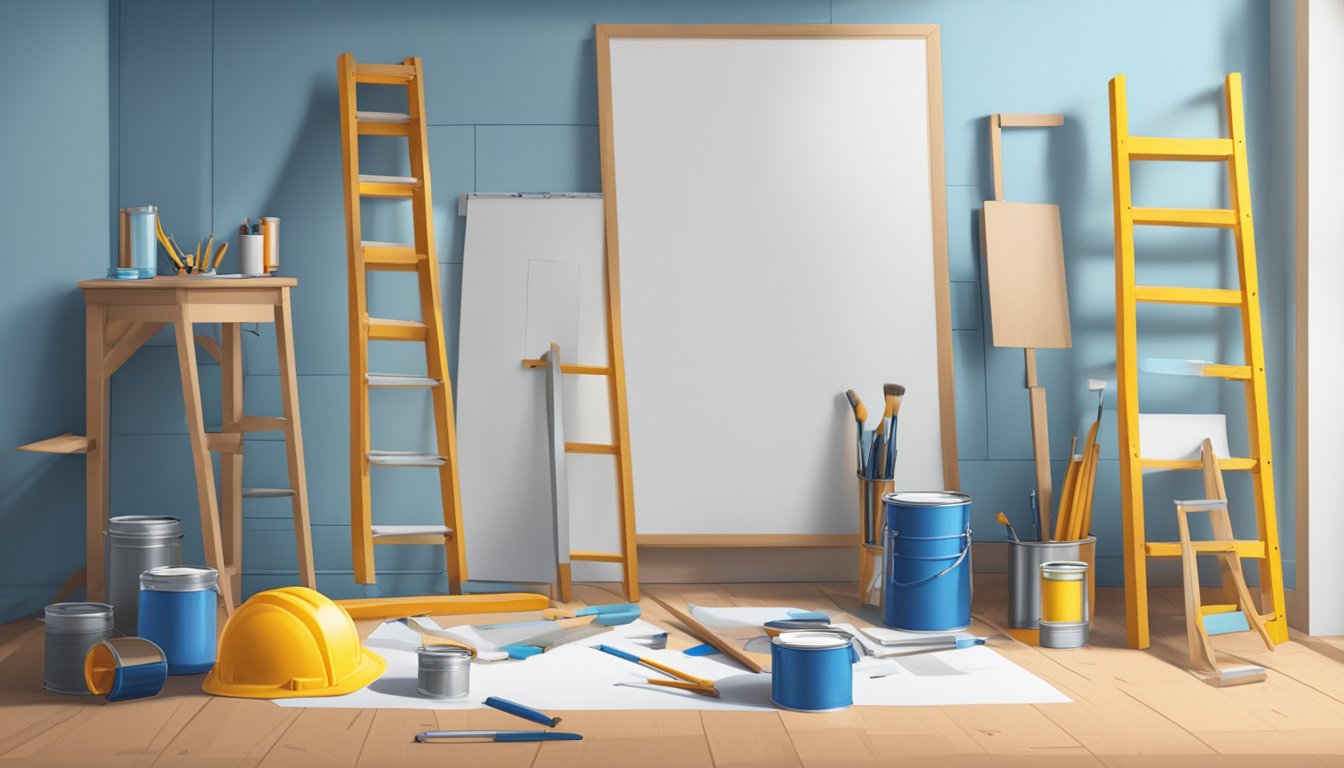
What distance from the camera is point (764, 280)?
4.42 metres

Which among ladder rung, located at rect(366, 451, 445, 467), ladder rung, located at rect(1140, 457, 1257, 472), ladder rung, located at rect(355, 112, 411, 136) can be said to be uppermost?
ladder rung, located at rect(355, 112, 411, 136)

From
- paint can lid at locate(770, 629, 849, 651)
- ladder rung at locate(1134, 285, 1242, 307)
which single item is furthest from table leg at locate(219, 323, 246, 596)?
ladder rung at locate(1134, 285, 1242, 307)

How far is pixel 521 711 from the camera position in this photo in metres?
2.83

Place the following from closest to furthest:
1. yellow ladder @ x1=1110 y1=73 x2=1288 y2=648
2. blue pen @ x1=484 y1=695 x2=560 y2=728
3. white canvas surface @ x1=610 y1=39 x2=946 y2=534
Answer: blue pen @ x1=484 y1=695 x2=560 y2=728
yellow ladder @ x1=1110 y1=73 x2=1288 y2=648
white canvas surface @ x1=610 y1=39 x2=946 y2=534

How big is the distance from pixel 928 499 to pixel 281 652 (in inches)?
79.9

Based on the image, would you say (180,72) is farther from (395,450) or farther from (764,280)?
(764,280)

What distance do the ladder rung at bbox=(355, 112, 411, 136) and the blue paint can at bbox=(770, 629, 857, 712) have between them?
2370mm

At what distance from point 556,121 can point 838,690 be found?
8.00ft

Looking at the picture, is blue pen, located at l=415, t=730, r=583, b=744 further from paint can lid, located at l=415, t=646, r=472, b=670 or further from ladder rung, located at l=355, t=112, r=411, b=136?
ladder rung, located at l=355, t=112, r=411, b=136

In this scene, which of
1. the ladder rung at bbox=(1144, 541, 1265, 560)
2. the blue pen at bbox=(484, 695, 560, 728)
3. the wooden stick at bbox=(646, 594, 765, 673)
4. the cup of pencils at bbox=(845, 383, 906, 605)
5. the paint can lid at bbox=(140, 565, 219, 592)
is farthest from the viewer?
the cup of pencils at bbox=(845, 383, 906, 605)

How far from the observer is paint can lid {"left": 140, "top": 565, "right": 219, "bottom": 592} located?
3.14 metres

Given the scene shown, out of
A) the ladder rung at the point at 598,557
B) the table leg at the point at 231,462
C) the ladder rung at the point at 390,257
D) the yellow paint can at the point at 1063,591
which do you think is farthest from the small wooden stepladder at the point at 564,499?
the yellow paint can at the point at 1063,591

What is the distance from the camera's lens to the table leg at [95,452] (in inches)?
150

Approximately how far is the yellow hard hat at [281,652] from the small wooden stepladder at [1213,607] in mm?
2315
